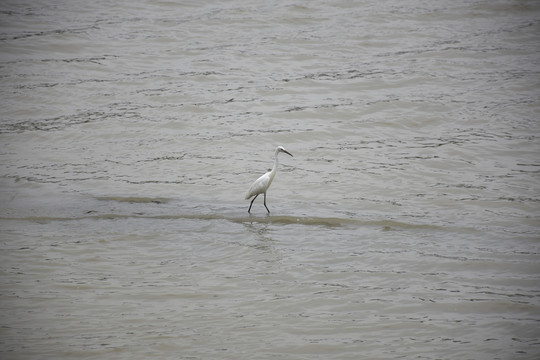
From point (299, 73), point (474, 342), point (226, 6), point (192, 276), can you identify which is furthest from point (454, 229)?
point (226, 6)

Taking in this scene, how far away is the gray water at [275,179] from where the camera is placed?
21.4 feet

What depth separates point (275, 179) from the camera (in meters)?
11.5

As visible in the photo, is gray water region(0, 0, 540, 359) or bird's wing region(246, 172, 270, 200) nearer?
gray water region(0, 0, 540, 359)

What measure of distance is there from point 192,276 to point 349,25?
40.9ft

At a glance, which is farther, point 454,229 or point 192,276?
point 454,229

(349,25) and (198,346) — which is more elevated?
(349,25)

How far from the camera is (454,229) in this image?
9.07 meters

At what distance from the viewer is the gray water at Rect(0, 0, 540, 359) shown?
6.51 metres

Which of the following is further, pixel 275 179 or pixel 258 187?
pixel 275 179

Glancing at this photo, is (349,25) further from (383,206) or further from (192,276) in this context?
(192,276)

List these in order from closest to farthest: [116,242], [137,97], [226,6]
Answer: [116,242] < [137,97] < [226,6]

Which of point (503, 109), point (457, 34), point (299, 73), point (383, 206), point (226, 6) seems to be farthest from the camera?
point (226, 6)

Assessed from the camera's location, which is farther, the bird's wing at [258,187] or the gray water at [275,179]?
the bird's wing at [258,187]

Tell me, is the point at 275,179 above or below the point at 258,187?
below
